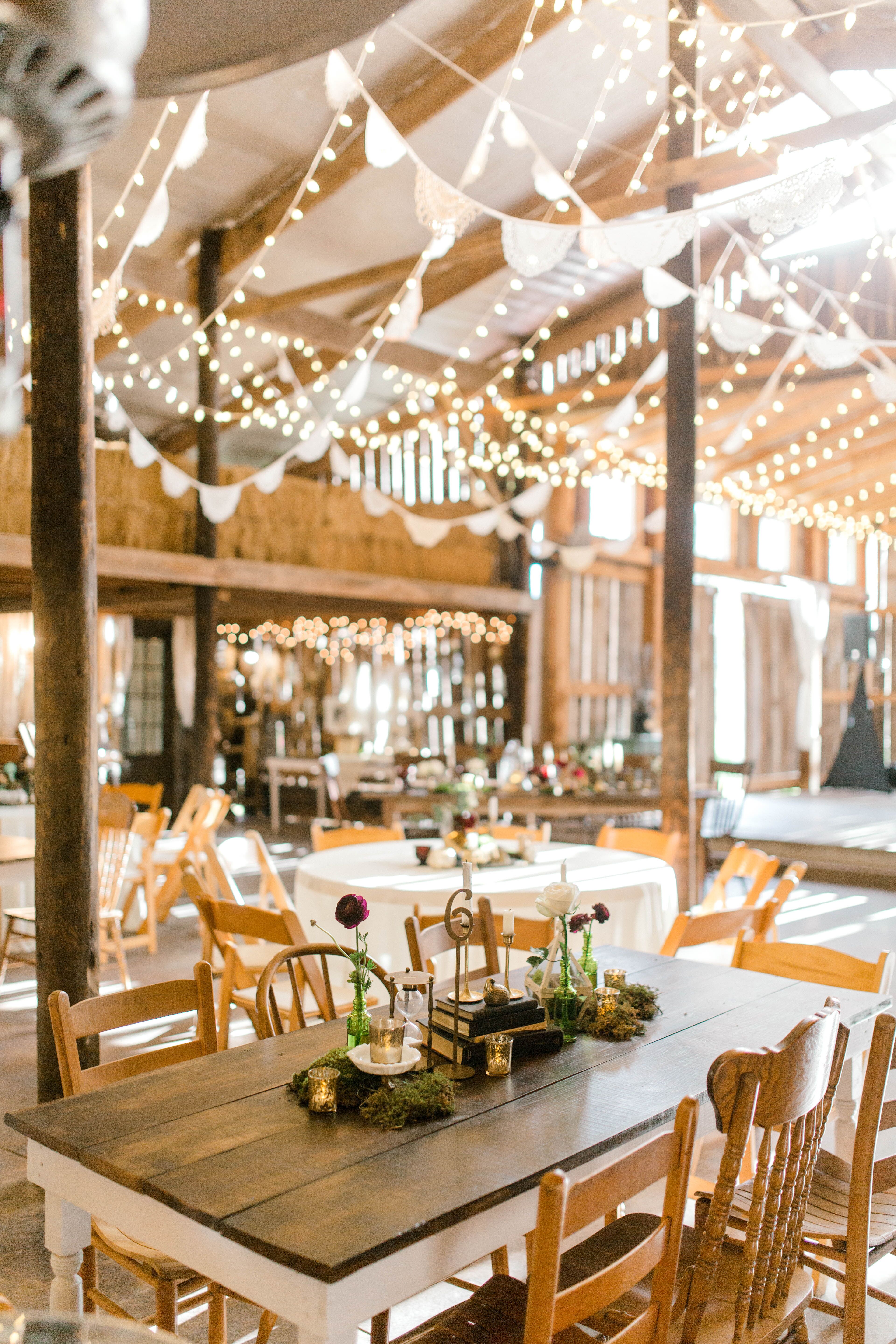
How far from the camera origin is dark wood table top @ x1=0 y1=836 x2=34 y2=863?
5.20 meters

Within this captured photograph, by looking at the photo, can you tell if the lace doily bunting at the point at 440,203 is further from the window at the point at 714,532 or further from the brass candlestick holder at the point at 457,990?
the window at the point at 714,532

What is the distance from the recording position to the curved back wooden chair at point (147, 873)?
21.5 feet

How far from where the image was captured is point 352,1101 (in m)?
2.04

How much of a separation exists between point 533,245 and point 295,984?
336cm

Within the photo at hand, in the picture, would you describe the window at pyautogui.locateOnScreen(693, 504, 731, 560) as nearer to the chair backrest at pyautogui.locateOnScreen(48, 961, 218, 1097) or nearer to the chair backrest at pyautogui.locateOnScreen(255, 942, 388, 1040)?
the chair backrest at pyautogui.locateOnScreen(255, 942, 388, 1040)

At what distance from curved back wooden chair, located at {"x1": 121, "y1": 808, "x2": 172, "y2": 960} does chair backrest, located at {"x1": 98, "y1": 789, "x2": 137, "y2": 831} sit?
0.08 meters

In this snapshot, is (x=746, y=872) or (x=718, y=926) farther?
(x=746, y=872)

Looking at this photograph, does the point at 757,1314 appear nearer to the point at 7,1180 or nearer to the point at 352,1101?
the point at 352,1101

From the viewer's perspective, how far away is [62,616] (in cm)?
337

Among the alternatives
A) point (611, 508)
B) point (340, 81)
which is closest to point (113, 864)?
point (340, 81)

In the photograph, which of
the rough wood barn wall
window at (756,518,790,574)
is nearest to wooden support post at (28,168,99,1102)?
the rough wood barn wall

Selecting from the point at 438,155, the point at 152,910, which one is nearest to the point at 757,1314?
the point at 152,910

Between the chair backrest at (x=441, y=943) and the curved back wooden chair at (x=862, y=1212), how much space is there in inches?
43.6

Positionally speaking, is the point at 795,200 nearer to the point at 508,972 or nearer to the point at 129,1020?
the point at 508,972
